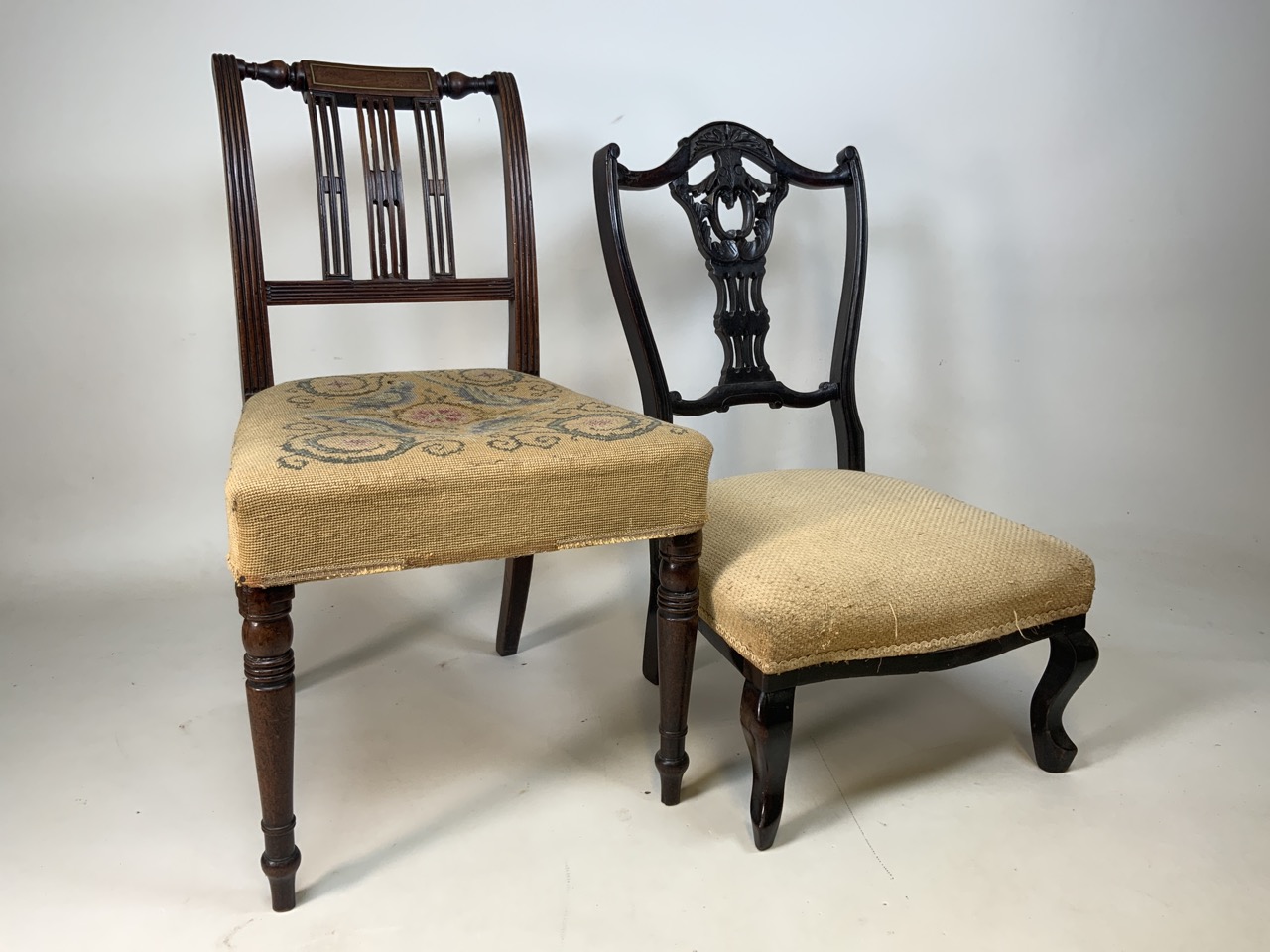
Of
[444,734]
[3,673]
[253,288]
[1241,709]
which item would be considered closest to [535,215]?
[253,288]

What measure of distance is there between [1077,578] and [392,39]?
1.61 meters

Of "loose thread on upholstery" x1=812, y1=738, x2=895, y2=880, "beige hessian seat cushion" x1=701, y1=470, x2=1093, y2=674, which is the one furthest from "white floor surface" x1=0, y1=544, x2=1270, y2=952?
"beige hessian seat cushion" x1=701, y1=470, x2=1093, y2=674

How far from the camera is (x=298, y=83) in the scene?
1.61 meters

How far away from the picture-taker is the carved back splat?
1.57 metres

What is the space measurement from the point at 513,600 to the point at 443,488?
2.58ft

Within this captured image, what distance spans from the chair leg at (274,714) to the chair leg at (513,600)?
0.72 metres

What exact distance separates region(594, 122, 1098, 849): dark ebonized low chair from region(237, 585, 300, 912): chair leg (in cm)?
46

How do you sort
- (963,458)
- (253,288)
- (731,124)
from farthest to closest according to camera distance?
1. (963,458)
2. (731,124)
3. (253,288)

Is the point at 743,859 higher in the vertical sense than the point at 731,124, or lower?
lower

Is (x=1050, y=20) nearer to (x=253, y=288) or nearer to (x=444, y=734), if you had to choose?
(x=253, y=288)

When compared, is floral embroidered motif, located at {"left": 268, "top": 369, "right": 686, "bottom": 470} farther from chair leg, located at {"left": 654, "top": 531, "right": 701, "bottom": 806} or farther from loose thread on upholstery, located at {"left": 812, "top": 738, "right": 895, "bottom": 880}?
loose thread on upholstery, located at {"left": 812, "top": 738, "right": 895, "bottom": 880}

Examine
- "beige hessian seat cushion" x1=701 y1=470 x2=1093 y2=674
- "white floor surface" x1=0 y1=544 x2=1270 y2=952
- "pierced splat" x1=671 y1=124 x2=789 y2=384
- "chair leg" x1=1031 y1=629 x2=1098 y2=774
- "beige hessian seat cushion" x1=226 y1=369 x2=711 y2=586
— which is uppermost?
"pierced splat" x1=671 y1=124 x2=789 y2=384

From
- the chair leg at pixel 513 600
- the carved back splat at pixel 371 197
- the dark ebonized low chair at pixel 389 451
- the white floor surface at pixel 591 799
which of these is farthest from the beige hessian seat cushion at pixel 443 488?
the chair leg at pixel 513 600

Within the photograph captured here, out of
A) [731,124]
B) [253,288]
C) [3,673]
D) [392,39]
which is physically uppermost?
[392,39]
